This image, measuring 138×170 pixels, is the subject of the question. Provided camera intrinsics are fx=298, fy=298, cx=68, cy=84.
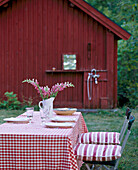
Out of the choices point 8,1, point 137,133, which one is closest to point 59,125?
point 137,133

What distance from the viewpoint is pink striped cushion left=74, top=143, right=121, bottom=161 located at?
3406 millimetres

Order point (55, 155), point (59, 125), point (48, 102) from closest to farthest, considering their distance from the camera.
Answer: point (55, 155) → point (59, 125) → point (48, 102)

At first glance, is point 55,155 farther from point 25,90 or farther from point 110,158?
point 25,90

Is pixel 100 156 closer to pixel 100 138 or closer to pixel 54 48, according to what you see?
pixel 100 138

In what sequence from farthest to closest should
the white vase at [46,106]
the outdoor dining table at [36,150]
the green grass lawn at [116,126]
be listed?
the green grass lawn at [116,126] → the white vase at [46,106] → the outdoor dining table at [36,150]

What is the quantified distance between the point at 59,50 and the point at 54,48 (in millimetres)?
199

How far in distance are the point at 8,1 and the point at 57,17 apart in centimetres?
191

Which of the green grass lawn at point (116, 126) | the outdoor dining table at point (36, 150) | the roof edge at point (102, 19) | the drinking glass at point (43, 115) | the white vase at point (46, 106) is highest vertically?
the roof edge at point (102, 19)

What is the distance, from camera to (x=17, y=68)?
11.0m

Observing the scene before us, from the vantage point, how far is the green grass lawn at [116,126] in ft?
16.3

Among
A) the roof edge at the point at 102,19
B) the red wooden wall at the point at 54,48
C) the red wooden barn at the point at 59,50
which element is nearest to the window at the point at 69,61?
the red wooden barn at the point at 59,50

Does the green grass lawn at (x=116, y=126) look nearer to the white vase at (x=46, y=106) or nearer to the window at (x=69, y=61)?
the white vase at (x=46, y=106)

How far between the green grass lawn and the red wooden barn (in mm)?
846

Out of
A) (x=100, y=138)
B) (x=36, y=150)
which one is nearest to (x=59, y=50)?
(x=100, y=138)
